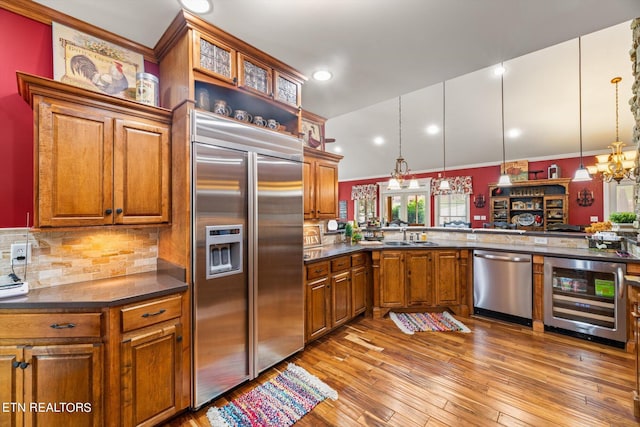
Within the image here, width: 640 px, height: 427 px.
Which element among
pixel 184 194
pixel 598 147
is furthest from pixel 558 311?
pixel 598 147

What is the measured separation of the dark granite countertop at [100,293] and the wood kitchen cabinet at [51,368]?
0.06m

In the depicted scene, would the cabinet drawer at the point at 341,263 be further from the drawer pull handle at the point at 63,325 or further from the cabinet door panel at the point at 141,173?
the drawer pull handle at the point at 63,325

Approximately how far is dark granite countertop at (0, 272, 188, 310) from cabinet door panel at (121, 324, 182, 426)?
251 mm

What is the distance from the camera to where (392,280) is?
347 centimetres

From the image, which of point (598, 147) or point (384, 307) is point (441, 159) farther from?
point (384, 307)

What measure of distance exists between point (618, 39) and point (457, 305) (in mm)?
4718

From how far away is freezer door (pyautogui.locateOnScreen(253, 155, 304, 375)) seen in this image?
86.0 inches

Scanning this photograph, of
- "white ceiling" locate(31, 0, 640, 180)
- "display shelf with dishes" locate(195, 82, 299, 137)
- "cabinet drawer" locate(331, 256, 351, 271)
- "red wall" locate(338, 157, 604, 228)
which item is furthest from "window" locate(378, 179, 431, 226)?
"display shelf with dishes" locate(195, 82, 299, 137)

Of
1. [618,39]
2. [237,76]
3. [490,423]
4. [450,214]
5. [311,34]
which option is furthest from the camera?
[450,214]

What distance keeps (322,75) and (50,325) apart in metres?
2.74

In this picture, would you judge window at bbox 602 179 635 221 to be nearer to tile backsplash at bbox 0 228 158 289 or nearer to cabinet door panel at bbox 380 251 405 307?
cabinet door panel at bbox 380 251 405 307

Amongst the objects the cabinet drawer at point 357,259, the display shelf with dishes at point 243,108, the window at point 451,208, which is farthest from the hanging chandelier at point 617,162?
the display shelf with dishes at point 243,108

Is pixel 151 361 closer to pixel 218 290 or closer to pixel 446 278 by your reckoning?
pixel 218 290

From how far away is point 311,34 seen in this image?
78.7 inches
